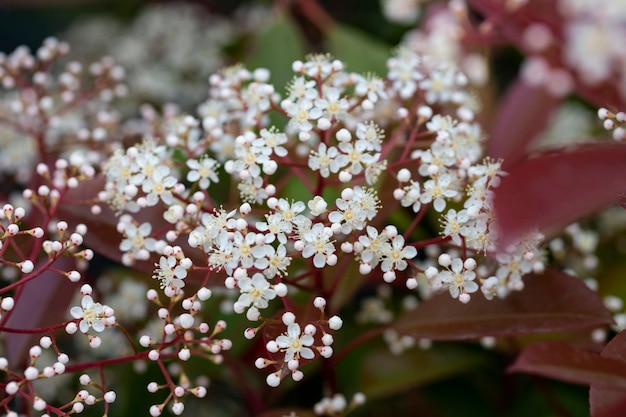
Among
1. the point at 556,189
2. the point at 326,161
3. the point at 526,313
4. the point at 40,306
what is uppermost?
the point at 556,189

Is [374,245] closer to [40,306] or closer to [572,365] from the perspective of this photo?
[572,365]

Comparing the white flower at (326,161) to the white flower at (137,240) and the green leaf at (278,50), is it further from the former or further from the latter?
the green leaf at (278,50)

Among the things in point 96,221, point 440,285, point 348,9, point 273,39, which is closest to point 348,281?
point 440,285

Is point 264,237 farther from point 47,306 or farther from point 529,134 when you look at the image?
point 529,134

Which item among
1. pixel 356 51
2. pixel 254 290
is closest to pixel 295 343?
pixel 254 290

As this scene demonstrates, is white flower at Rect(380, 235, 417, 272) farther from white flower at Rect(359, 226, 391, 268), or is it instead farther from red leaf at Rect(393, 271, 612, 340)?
red leaf at Rect(393, 271, 612, 340)

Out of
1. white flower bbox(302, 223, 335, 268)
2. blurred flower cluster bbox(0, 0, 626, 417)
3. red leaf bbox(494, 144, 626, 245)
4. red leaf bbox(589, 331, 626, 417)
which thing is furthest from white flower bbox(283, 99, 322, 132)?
red leaf bbox(589, 331, 626, 417)
